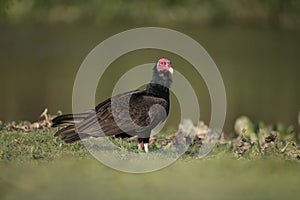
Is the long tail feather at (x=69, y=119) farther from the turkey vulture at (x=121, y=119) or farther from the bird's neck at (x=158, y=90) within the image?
the bird's neck at (x=158, y=90)

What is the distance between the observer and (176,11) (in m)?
27.0

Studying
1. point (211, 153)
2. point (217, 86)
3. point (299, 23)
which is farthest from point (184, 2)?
point (211, 153)

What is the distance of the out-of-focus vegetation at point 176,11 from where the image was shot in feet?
83.9

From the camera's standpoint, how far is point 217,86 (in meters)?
15.9

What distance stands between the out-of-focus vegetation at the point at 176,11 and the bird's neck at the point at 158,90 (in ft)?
57.6

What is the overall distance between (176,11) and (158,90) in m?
19.8

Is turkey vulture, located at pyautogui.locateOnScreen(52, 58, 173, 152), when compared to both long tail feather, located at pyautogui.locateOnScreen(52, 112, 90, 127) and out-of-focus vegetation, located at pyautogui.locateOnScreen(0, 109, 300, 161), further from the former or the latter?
out-of-focus vegetation, located at pyautogui.locateOnScreen(0, 109, 300, 161)

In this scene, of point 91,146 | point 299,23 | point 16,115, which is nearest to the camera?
point 91,146

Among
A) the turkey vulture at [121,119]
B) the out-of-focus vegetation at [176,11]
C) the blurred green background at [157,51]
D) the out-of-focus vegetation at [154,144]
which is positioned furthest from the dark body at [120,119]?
the out-of-focus vegetation at [176,11]

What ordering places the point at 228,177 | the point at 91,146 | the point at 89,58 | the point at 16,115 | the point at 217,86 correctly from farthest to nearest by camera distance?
the point at 89,58 → the point at 217,86 → the point at 16,115 → the point at 91,146 → the point at 228,177

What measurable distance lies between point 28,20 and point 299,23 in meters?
8.78

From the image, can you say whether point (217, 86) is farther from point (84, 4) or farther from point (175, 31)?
point (84, 4)

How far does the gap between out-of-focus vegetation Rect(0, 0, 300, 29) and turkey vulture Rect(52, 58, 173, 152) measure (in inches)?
700

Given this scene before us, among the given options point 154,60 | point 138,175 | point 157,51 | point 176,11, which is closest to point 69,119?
point 138,175
